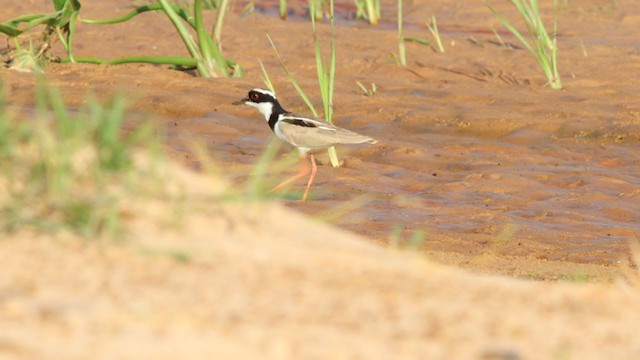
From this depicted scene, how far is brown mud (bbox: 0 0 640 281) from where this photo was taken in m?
6.43

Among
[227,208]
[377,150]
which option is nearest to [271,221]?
[227,208]

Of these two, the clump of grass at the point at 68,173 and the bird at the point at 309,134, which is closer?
the clump of grass at the point at 68,173

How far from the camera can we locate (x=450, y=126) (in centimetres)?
907

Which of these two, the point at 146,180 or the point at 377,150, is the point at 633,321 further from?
the point at 377,150

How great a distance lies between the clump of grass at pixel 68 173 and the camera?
3.04 metres

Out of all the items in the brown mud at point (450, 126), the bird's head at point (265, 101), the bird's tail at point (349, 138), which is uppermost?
the bird's head at point (265, 101)

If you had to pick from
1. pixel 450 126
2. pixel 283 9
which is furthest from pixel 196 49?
pixel 283 9

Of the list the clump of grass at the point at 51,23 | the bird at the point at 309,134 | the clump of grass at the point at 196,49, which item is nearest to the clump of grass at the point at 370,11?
the clump of grass at the point at 196,49

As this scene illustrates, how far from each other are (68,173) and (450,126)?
6.06 m

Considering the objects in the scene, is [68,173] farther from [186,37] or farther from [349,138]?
[186,37]

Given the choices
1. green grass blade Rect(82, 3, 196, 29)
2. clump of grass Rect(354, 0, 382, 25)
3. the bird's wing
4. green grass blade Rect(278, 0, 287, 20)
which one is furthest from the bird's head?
green grass blade Rect(278, 0, 287, 20)

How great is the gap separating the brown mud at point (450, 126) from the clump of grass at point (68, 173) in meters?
1.37

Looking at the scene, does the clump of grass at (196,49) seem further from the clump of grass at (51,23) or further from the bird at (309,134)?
the bird at (309,134)

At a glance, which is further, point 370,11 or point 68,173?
point 370,11
